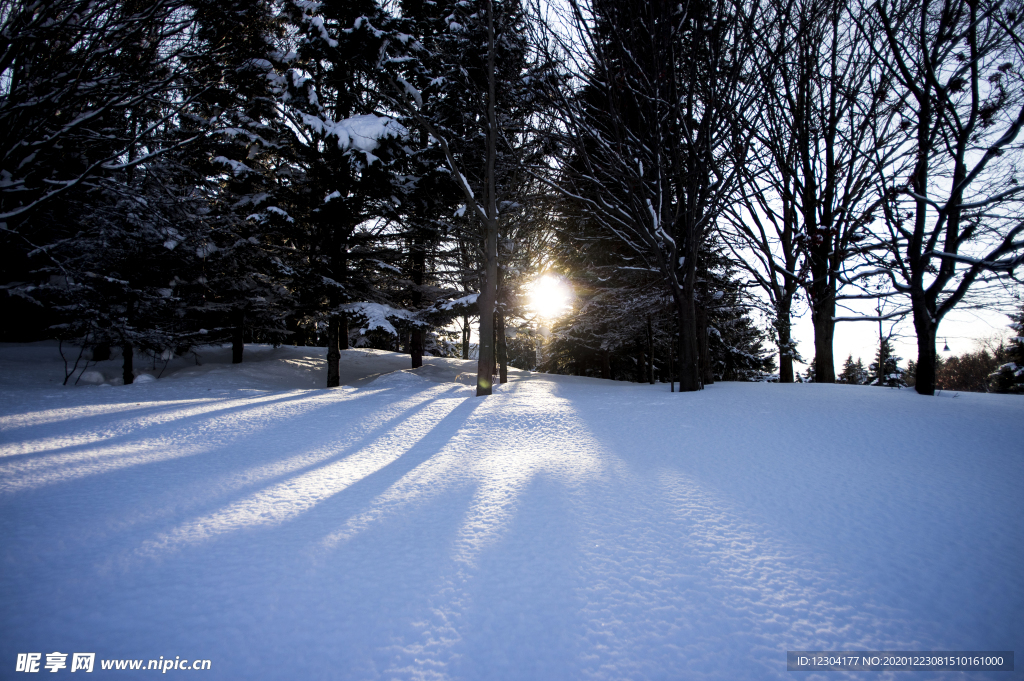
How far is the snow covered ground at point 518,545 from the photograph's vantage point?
197 centimetres

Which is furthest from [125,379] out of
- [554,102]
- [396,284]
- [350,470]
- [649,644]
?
[649,644]

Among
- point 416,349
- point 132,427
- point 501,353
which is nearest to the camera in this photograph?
point 132,427

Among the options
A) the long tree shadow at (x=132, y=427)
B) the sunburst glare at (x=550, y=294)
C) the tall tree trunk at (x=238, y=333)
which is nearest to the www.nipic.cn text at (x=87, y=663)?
the long tree shadow at (x=132, y=427)

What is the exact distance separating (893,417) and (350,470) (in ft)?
24.3

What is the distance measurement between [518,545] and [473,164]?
1188cm

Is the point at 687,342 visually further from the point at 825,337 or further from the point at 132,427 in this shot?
the point at 132,427

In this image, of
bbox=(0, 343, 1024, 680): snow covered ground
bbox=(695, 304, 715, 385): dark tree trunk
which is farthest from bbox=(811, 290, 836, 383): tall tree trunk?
bbox=(0, 343, 1024, 680): snow covered ground

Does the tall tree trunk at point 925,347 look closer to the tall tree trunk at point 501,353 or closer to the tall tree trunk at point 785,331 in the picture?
the tall tree trunk at point 785,331

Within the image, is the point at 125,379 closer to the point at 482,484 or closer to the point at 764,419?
the point at 482,484

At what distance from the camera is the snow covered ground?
1.97 metres

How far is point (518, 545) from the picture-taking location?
284 cm

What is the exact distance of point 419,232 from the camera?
47.9ft

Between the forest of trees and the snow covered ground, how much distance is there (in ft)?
15.8

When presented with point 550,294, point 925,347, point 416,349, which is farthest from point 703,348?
point 416,349
